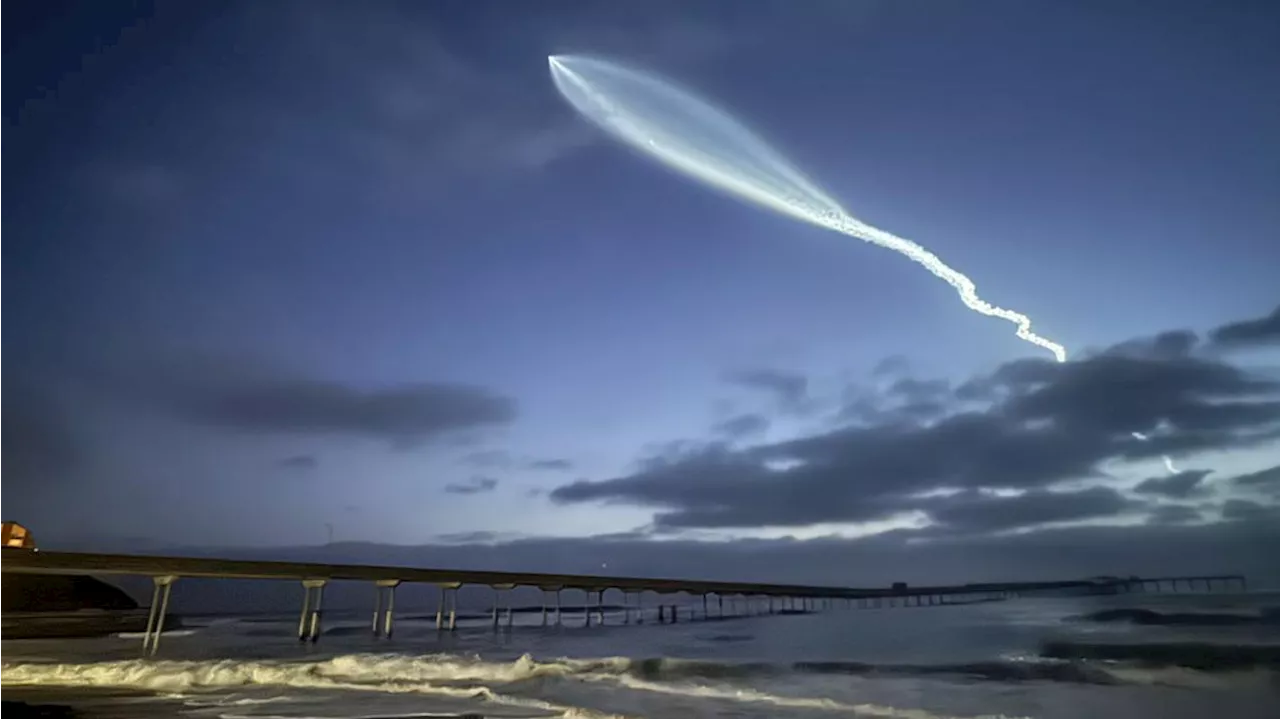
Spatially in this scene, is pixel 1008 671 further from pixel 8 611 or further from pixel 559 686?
pixel 8 611

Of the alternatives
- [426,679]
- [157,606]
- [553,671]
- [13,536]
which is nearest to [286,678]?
[426,679]

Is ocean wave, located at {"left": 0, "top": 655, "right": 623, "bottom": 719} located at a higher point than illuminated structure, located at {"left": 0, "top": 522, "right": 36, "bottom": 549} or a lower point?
lower

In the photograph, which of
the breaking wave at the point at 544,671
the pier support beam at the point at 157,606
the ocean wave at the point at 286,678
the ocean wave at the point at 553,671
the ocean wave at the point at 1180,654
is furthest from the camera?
the pier support beam at the point at 157,606

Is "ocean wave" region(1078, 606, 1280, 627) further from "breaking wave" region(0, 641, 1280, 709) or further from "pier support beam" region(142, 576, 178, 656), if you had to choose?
"pier support beam" region(142, 576, 178, 656)

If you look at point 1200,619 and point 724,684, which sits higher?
point 1200,619

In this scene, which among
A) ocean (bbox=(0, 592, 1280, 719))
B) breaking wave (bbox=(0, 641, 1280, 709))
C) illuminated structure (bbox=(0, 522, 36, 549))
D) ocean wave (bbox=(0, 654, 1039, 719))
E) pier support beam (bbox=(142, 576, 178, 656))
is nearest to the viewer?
ocean (bbox=(0, 592, 1280, 719))

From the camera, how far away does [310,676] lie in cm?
2448

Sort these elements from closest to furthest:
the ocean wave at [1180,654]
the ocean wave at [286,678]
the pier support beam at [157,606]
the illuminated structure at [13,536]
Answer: the ocean wave at [286,678]
the ocean wave at [1180,654]
the pier support beam at [157,606]
the illuminated structure at [13,536]

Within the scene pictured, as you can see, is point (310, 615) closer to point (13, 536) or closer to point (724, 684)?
point (13, 536)

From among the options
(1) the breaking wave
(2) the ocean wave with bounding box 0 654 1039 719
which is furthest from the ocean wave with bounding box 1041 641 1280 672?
(2) the ocean wave with bounding box 0 654 1039 719

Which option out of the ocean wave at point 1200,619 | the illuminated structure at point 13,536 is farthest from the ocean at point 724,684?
the illuminated structure at point 13,536

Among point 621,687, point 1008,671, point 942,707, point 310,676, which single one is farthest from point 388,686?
point 1008,671

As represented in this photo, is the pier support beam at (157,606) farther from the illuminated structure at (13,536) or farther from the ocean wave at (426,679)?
the ocean wave at (426,679)

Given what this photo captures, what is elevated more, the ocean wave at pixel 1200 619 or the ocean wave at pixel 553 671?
the ocean wave at pixel 1200 619
